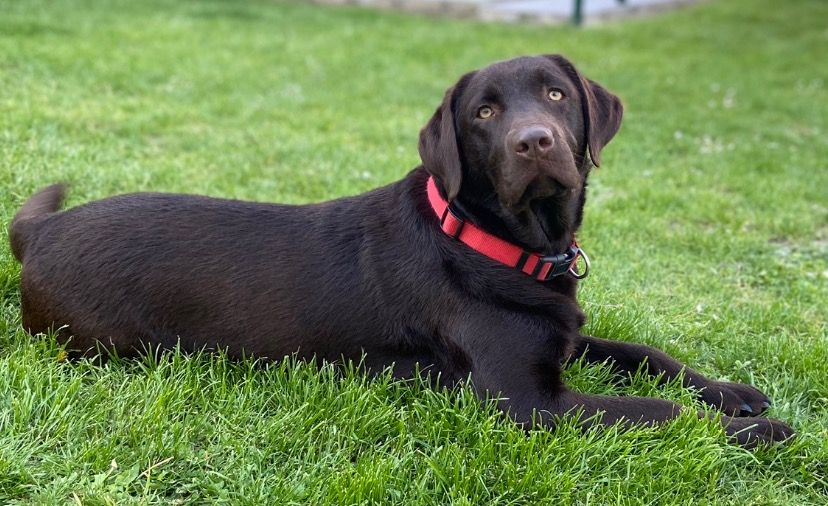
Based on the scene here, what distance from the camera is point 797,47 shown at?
45.3 ft

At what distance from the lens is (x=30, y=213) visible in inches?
146

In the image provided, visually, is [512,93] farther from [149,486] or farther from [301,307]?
[149,486]

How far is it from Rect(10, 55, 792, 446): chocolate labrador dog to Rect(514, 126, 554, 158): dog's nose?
78mm

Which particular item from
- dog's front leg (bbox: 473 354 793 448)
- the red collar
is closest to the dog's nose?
the red collar

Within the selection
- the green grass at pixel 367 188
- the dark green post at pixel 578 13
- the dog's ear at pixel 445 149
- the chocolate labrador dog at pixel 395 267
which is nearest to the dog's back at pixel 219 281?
the chocolate labrador dog at pixel 395 267

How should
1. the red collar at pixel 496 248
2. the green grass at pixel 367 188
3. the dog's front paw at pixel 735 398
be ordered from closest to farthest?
the green grass at pixel 367 188, the red collar at pixel 496 248, the dog's front paw at pixel 735 398

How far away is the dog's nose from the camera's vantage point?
2.84 metres

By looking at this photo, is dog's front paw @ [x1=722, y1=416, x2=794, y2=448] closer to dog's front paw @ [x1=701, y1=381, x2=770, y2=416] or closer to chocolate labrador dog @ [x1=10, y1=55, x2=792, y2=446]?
chocolate labrador dog @ [x1=10, y1=55, x2=792, y2=446]

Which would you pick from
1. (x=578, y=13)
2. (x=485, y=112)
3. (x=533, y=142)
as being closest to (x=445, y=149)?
(x=485, y=112)

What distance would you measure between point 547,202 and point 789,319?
1817 millimetres

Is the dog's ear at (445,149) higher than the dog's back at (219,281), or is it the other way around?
the dog's ear at (445,149)

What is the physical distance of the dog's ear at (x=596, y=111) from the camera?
127 inches

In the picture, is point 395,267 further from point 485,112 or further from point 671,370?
point 671,370

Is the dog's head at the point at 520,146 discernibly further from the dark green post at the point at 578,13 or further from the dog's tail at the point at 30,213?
the dark green post at the point at 578,13
